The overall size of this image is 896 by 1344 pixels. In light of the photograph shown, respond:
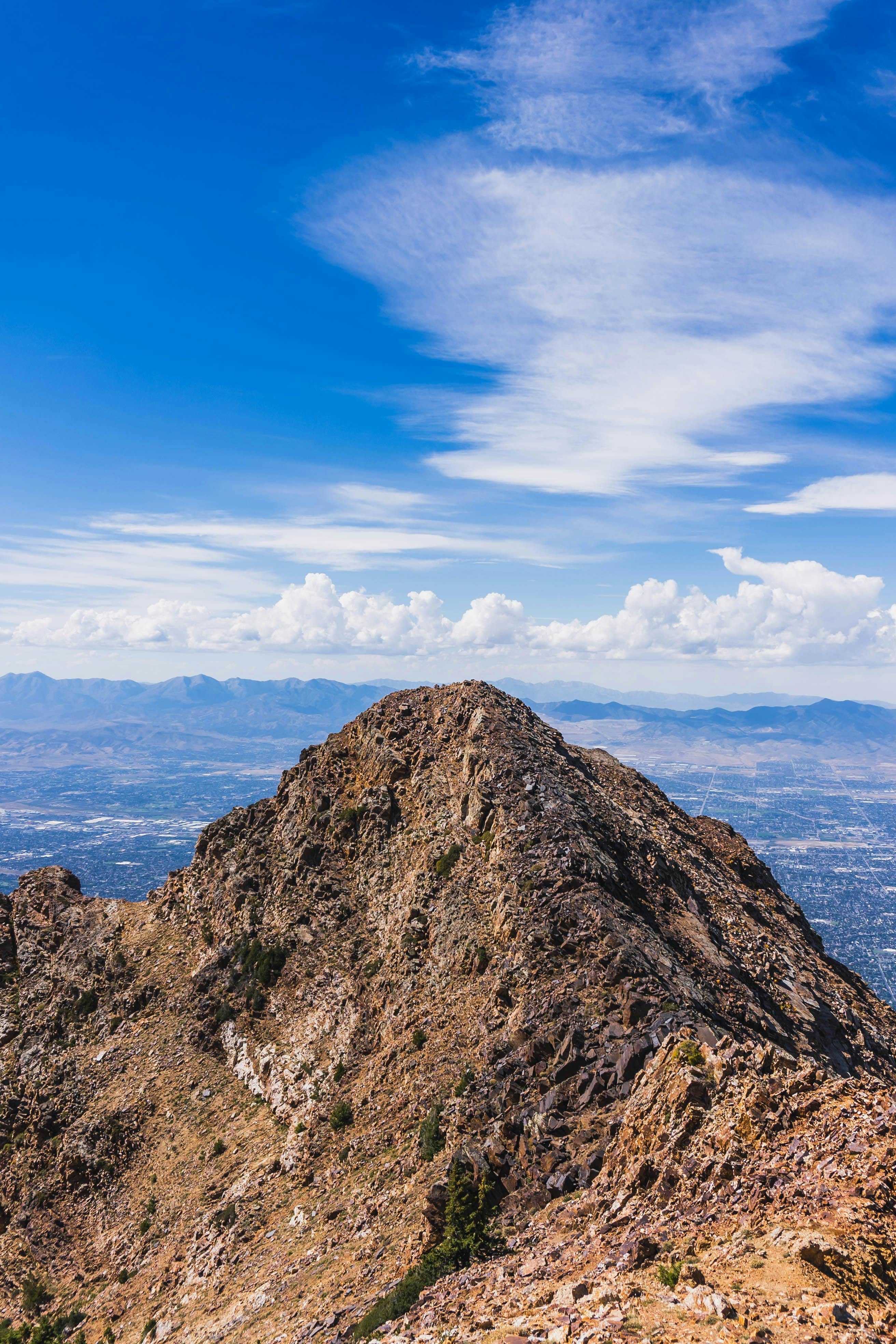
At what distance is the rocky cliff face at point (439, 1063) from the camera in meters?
22.4

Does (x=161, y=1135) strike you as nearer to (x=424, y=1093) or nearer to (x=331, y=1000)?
(x=331, y=1000)

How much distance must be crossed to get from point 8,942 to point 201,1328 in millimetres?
54072

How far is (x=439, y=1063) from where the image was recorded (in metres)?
43.2

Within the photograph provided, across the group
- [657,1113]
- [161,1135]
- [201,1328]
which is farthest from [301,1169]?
[657,1113]

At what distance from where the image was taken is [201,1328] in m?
36.5

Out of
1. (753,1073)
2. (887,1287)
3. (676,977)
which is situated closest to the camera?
(887,1287)

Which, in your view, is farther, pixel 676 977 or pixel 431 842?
pixel 431 842

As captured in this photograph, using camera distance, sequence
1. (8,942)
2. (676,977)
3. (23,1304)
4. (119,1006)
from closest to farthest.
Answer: (676,977) < (23,1304) < (119,1006) < (8,942)

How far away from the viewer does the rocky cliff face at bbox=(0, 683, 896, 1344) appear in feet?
73.6

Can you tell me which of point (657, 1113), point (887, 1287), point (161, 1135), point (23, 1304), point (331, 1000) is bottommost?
point (23, 1304)

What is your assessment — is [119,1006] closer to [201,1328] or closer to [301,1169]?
[301,1169]

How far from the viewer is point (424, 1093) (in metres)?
42.1

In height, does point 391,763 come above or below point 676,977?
above

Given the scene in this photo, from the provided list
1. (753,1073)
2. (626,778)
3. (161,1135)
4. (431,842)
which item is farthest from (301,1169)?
(626,778)
